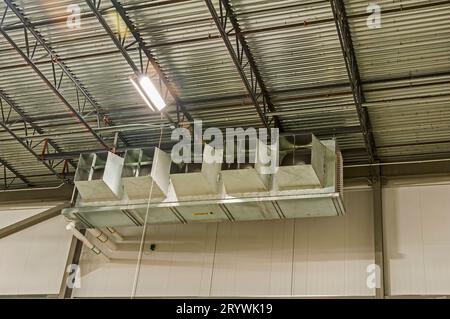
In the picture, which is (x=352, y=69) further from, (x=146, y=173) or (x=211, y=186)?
(x=146, y=173)

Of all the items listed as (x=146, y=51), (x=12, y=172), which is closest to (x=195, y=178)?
(x=146, y=51)

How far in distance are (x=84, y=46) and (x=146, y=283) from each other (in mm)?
6683

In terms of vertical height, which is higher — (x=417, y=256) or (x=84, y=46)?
(x=84, y=46)

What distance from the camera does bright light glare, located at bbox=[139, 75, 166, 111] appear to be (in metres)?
11.4

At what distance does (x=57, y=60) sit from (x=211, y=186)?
462 centimetres

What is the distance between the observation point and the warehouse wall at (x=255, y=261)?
14078 millimetres

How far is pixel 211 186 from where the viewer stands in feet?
42.6

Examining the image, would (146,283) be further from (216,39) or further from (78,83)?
(216,39)

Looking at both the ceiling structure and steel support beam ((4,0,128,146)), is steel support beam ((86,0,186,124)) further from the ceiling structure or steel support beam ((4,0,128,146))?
steel support beam ((4,0,128,146))

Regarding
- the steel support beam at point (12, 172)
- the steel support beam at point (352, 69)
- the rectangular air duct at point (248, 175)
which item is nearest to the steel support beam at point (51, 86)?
the rectangular air duct at point (248, 175)

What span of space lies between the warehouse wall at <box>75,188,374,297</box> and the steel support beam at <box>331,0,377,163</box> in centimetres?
186

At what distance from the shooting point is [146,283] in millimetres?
15492

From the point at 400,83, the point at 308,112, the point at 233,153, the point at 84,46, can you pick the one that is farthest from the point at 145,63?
the point at 400,83

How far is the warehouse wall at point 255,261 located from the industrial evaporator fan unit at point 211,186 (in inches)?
65.1
